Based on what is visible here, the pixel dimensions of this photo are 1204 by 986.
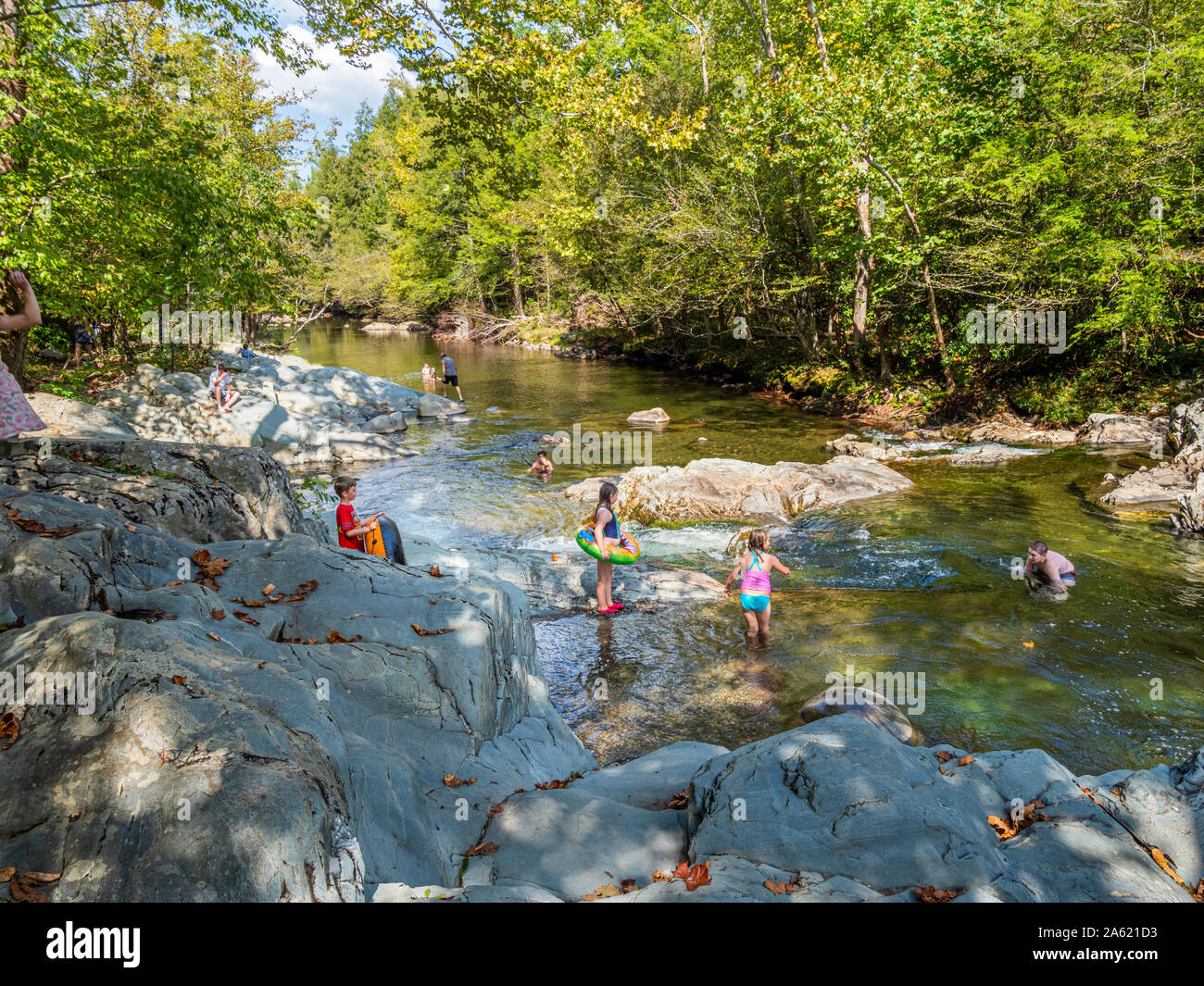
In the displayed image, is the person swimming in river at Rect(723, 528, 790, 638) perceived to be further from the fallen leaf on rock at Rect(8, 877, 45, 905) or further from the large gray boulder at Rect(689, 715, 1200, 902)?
the fallen leaf on rock at Rect(8, 877, 45, 905)


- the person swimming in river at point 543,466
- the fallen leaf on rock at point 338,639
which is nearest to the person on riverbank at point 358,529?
the fallen leaf on rock at point 338,639

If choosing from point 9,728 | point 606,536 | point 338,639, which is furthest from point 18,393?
point 606,536

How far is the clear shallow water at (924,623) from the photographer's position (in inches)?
284

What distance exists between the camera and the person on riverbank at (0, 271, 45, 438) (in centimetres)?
462

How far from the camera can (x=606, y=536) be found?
9.54 metres

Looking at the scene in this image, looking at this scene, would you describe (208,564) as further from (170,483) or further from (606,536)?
(606,536)

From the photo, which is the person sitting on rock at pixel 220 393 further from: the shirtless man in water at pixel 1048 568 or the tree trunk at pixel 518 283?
the tree trunk at pixel 518 283

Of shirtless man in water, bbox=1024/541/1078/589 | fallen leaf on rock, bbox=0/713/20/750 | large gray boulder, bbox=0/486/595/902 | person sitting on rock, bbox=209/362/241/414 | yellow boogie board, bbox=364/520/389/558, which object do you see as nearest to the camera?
large gray boulder, bbox=0/486/595/902

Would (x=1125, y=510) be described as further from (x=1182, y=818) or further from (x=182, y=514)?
(x=182, y=514)

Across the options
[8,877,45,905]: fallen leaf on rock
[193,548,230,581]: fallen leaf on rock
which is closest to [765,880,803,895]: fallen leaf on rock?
[8,877,45,905]: fallen leaf on rock

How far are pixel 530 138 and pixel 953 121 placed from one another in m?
33.7

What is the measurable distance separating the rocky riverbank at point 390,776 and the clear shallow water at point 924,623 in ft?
5.08

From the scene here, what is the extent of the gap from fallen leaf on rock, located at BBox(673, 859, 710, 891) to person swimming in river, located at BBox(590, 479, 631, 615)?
595 centimetres

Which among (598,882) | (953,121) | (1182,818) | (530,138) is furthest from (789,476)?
(530,138)
